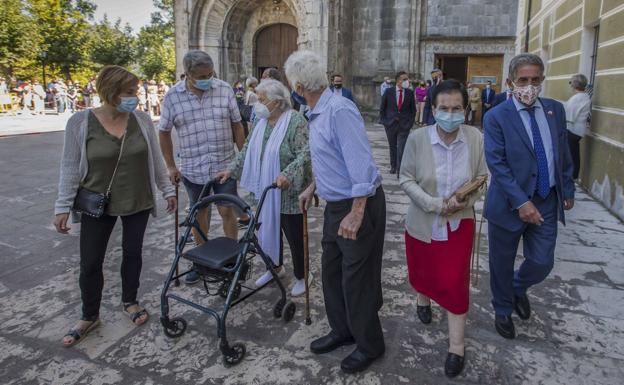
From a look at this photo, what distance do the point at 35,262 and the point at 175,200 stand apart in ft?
6.59

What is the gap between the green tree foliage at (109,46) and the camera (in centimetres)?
3403

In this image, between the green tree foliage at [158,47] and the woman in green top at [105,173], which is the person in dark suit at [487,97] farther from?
the green tree foliage at [158,47]

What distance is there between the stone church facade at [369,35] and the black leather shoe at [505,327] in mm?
14183

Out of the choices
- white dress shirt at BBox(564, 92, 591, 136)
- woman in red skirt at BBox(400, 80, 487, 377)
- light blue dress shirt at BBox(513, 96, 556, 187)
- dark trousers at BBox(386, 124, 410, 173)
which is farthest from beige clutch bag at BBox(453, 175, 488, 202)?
dark trousers at BBox(386, 124, 410, 173)

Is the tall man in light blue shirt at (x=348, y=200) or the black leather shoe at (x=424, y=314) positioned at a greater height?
the tall man in light blue shirt at (x=348, y=200)

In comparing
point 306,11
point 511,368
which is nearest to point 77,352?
point 511,368

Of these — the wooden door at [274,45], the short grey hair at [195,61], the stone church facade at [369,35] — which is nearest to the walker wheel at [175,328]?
the short grey hair at [195,61]

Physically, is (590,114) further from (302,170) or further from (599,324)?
(302,170)

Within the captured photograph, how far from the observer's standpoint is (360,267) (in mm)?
2676

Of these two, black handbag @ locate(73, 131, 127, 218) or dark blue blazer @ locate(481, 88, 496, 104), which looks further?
dark blue blazer @ locate(481, 88, 496, 104)

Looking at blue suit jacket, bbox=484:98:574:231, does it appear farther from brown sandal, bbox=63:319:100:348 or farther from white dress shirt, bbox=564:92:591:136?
white dress shirt, bbox=564:92:591:136

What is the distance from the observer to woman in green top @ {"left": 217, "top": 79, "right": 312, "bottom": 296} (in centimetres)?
361

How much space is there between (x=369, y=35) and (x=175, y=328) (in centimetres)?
1653

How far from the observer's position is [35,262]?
4637mm
